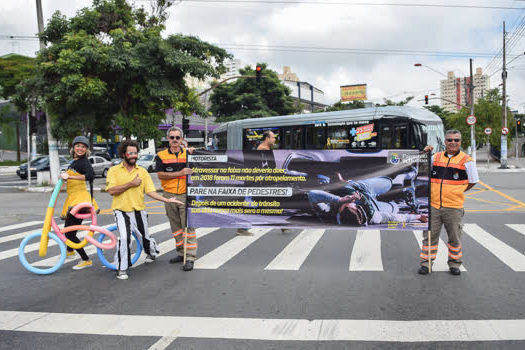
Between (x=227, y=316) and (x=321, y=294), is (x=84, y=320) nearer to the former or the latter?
(x=227, y=316)

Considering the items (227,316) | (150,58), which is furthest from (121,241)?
(150,58)

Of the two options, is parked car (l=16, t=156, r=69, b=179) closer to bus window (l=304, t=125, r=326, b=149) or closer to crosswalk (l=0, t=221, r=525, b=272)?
bus window (l=304, t=125, r=326, b=149)

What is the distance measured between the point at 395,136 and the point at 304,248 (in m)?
11.0

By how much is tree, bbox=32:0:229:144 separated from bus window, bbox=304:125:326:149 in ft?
15.6

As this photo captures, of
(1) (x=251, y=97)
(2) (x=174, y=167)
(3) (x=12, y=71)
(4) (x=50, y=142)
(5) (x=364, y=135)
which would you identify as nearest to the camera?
(2) (x=174, y=167)

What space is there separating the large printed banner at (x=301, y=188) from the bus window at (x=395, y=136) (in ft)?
37.1

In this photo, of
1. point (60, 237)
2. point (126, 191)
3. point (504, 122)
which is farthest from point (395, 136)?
point (504, 122)

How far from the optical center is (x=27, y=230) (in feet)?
32.9

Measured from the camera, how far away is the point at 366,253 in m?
7.09

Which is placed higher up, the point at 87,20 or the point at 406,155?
the point at 87,20

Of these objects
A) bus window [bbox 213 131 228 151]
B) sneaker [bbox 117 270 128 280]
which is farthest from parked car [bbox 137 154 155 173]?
sneaker [bbox 117 270 128 280]

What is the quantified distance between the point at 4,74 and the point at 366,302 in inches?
1657

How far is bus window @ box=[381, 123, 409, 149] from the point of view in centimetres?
1720

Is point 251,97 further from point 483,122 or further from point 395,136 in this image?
point 395,136
